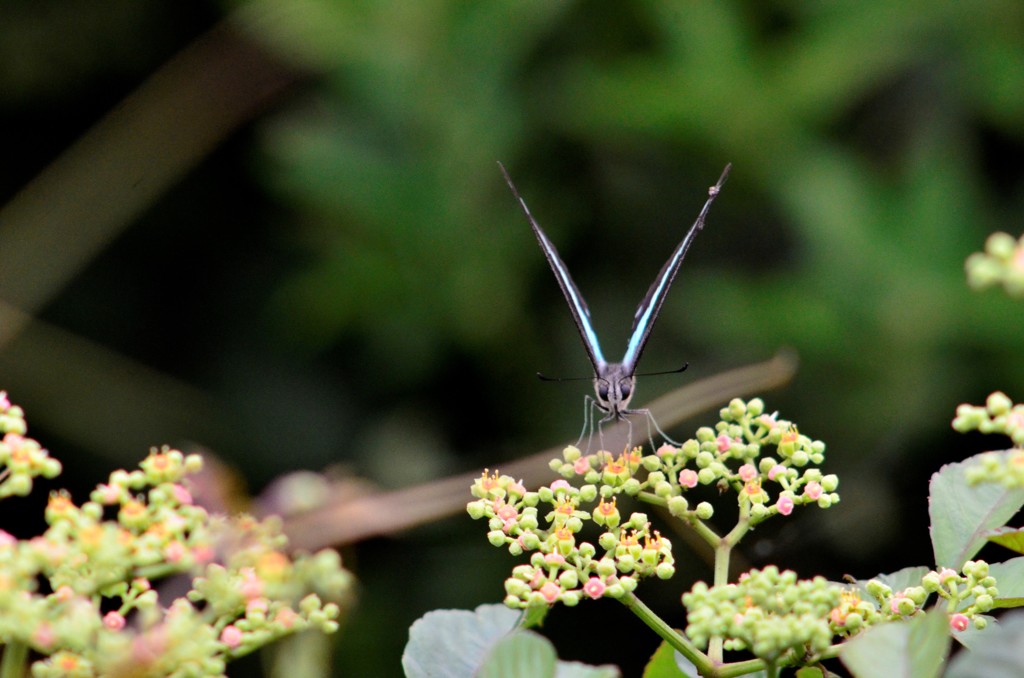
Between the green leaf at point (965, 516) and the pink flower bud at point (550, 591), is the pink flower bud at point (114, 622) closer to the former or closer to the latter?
the pink flower bud at point (550, 591)

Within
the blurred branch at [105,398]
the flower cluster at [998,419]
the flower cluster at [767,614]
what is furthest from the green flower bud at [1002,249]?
the blurred branch at [105,398]

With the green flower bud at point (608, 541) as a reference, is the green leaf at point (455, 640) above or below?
below

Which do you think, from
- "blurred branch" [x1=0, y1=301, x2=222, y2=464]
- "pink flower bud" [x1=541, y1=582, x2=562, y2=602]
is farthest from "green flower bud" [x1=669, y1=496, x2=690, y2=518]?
"blurred branch" [x1=0, y1=301, x2=222, y2=464]

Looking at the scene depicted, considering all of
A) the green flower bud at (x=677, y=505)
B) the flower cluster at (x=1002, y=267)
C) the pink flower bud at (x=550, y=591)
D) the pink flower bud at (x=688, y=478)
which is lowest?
the pink flower bud at (x=550, y=591)

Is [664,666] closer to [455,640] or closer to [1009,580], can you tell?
[455,640]

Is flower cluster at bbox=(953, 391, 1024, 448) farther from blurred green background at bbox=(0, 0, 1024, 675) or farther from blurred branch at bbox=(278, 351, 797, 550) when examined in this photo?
blurred green background at bbox=(0, 0, 1024, 675)

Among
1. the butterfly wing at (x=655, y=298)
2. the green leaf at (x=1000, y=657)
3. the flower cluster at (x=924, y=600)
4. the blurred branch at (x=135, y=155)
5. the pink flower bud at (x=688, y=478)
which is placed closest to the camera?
the green leaf at (x=1000, y=657)

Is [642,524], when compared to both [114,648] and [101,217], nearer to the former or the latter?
[114,648]

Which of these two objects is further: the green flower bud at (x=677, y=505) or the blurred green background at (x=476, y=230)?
the blurred green background at (x=476, y=230)
